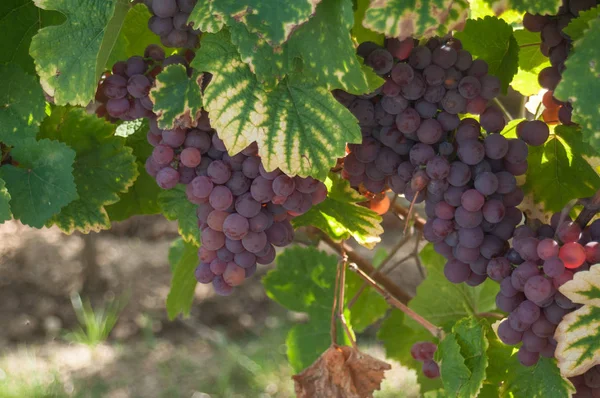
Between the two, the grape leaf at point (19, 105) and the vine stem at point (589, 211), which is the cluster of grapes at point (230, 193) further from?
the vine stem at point (589, 211)

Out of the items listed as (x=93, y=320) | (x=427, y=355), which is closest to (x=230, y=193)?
(x=427, y=355)

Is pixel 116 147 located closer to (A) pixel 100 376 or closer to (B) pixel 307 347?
(B) pixel 307 347

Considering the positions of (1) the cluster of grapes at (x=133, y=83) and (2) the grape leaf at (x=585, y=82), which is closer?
(2) the grape leaf at (x=585, y=82)

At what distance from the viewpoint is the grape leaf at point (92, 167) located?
87cm

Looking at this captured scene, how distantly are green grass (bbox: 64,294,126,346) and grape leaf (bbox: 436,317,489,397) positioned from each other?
271cm

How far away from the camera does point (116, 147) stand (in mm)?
875

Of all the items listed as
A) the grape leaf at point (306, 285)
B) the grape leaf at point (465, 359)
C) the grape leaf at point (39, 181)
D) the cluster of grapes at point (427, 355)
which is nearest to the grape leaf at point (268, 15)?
the grape leaf at point (39, 181)

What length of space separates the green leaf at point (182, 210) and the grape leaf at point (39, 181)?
11 centimetres

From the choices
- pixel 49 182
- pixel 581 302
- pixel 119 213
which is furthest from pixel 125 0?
pixel 581 302

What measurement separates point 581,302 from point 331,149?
10.1 inches

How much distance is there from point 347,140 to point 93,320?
290 centimetres

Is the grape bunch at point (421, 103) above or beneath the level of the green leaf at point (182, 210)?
above

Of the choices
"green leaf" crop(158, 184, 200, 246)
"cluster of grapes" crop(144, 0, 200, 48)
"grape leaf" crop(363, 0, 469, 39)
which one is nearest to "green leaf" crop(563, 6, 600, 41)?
"grape leaf" crop(363, 0, 469, 39)

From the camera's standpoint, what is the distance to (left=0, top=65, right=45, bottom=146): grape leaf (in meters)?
0.80
